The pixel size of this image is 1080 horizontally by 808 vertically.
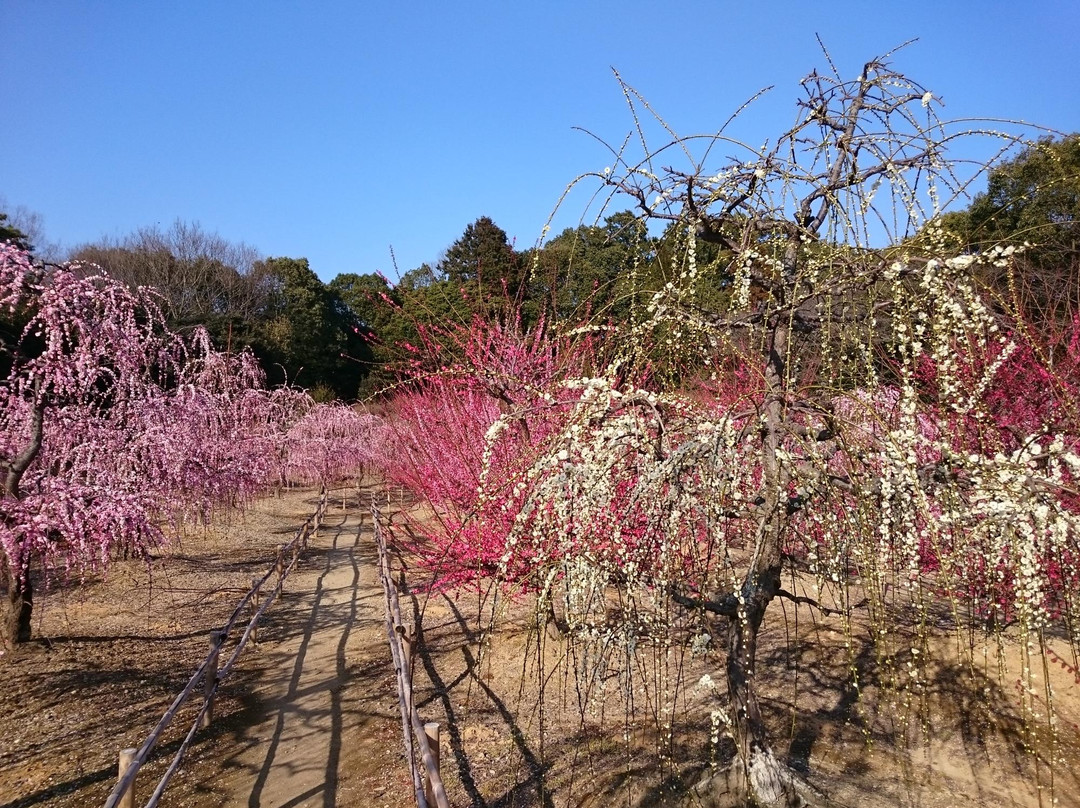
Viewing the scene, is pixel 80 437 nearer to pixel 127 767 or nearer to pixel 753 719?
pixel 127 767

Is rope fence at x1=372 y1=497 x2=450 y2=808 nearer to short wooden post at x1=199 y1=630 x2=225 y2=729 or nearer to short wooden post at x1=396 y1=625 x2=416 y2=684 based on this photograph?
short wooden post at x1=396 y1=625 x2=416 y2=684

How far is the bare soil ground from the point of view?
402 centimetres

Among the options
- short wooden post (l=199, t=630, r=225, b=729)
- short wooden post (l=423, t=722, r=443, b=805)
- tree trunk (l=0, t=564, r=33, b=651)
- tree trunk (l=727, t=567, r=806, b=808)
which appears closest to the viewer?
tree trunk (l=727, t=567, r=806, b=808)

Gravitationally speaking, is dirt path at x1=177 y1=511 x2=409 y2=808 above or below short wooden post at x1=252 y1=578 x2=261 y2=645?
below

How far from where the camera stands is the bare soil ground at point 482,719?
13.2 ft

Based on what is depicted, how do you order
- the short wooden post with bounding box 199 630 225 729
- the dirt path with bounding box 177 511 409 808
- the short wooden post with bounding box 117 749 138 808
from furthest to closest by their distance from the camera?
the short wooden post with bounding box 199 630 225 729
the dirt path with bounding box 177 511 409 808
the short wooden post with bounding box 117 749 138 808

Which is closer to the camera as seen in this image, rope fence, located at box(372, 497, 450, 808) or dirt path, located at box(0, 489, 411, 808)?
rope fence, located at box(372, 497, 450, 808)

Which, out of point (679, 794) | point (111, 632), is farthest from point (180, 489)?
point (679, 794)

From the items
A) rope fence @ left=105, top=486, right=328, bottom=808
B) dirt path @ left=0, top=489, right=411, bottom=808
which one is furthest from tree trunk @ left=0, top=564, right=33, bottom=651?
rope fence @ left=105, top=486, right=328, bottom=808

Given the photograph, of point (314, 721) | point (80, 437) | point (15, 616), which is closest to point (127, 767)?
point (314, 721)

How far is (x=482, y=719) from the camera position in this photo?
17.7ft

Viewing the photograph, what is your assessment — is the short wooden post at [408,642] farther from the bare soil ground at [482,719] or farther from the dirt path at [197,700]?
the dirt path at [197,700]

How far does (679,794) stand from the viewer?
12.1 feet

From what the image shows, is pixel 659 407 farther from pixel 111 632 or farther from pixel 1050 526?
pixel 111 632
